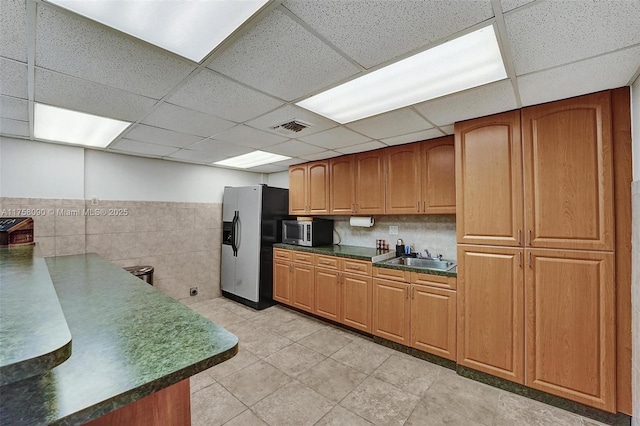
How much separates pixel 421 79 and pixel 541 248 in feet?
5.04

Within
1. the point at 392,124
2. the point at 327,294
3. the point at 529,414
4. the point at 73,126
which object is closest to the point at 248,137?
the point at 392,124

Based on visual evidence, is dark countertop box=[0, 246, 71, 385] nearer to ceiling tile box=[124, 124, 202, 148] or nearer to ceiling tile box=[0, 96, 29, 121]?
ceiling tile box=[0, 96, 29, 121]

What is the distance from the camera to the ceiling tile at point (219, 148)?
124 inches

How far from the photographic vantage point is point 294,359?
266 cm

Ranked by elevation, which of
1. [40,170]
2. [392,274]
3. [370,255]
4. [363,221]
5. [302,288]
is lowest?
[302,288]

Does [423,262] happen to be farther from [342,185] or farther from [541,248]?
[342,185]

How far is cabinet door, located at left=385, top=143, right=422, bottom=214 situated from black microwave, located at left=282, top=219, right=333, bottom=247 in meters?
1.16

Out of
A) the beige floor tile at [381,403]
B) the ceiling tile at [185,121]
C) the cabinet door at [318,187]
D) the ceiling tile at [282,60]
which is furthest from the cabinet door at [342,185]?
the beige floor tile at [381,403]

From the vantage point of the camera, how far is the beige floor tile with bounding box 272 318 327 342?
321 centimetres

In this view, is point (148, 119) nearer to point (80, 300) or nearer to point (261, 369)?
point (80, 300)

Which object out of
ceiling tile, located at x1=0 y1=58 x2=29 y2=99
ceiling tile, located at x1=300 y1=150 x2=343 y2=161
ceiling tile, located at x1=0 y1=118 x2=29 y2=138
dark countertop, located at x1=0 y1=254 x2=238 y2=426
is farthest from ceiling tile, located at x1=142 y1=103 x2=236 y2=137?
dark countertop, located at x1=0 y1=254 x2=238 y2=426

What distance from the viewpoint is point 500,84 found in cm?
175

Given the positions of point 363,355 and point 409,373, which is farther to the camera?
point 363,355

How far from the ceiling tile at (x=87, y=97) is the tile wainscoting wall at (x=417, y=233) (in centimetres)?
289
